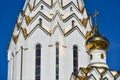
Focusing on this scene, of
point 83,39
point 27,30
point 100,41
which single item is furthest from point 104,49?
point 27,30

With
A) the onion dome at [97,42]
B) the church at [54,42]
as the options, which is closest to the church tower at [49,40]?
the church at [54,42]

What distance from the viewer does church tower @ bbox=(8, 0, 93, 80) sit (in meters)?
33.3

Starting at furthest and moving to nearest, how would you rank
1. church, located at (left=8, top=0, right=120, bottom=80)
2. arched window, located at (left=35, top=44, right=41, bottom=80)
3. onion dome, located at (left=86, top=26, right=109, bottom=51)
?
1. arched window, located at (left=35, top=44, right=41, bottom=80)
2. church, located at (left=8, top=0, right=120, bottom=80)
3. onion dome, located at (left=86, top=26, right=109, bottom=51)

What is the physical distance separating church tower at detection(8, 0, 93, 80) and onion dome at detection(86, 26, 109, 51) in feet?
5.93

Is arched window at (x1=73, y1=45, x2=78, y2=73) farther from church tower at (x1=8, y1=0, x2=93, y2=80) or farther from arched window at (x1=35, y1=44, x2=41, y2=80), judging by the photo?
arched window at (x1=35, y1=44, x2=41, y2=80)

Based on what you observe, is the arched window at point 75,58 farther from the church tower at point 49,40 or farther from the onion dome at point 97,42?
the onion dome at point 97,42

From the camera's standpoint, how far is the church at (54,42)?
32.9 m

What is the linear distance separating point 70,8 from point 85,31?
1.72 meters

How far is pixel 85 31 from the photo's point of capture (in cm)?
3512

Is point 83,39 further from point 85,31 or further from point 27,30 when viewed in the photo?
point 27,30

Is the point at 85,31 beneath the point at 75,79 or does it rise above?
above

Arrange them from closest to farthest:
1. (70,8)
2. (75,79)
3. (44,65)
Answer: (75,79), (44,65), (70,8)

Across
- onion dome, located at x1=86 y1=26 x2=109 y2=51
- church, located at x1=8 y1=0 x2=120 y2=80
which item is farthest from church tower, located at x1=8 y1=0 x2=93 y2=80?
onion dome, located at x1=86 y1=26 x2=109 y2=51

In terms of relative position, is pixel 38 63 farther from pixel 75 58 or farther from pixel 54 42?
pixel 75 58
